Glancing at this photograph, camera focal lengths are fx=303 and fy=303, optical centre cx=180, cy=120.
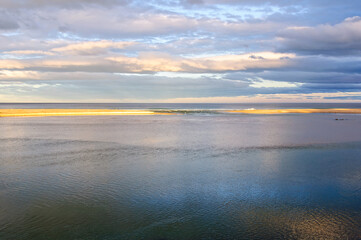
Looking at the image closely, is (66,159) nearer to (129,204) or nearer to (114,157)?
(114,157)

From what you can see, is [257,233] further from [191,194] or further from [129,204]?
[129,204]

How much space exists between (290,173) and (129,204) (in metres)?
11.6

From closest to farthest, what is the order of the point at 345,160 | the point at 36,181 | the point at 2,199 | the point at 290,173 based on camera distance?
the point at 2,199, the point at 36,181, the point at 290,173, the point at 345,160

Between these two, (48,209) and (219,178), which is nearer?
(48,209)

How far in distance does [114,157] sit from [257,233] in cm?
1688

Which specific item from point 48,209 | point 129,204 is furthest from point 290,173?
point 48,209

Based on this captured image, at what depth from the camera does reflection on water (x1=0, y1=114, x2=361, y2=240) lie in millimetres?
11875

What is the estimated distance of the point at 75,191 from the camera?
16.5 m

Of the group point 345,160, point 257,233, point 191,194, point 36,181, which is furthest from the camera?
point 345,160

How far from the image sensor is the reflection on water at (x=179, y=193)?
11.9 metres

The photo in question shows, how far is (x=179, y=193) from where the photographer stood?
16.2m

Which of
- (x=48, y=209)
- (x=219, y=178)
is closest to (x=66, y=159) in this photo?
(x=48, y=209)

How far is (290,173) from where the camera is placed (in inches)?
810

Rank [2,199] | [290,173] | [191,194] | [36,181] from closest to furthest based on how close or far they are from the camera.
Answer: [2,199] → [191,194] → [36,181] → [290,173]
